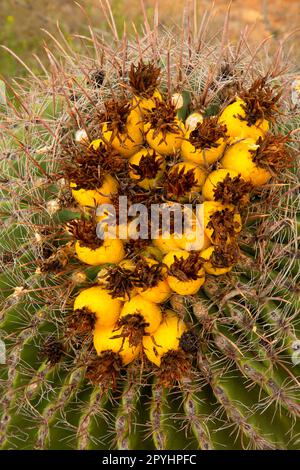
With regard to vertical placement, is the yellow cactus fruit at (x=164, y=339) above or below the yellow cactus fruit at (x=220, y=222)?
below

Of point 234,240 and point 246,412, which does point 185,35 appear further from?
point 246,412

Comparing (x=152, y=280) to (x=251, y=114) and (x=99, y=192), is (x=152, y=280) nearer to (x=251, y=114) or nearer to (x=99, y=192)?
(x=99, y=192)

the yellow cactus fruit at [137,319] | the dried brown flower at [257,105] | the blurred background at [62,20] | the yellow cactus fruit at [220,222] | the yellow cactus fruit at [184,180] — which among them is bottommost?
the yellow cactus fruit at [137,319]

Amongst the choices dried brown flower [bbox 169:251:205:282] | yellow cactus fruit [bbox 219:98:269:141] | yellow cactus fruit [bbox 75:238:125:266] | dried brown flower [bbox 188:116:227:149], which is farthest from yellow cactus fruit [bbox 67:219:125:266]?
yellow cactus fruit [bbox 219:98:269:141]

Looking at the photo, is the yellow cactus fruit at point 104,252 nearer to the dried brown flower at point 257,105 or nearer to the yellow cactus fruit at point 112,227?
the yellow cactus fruit at point 112,227

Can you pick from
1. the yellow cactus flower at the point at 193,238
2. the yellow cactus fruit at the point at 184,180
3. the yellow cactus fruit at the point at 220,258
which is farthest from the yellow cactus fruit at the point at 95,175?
the yellow cactus fruit at the point at 220,258

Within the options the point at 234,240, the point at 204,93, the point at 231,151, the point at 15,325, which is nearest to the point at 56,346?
the point at 15,325

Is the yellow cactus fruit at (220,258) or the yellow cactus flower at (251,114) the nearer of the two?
the yellow cactus fruit at (220,258)

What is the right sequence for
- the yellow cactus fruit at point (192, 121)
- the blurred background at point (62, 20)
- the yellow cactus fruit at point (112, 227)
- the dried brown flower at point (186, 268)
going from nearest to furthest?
the dried brown flower at point (186, 268)
the yellow cactus fruit at point (112, 227)
the yellow cactus fruit at point (192, 121)
the blurred background at point (62, 20)

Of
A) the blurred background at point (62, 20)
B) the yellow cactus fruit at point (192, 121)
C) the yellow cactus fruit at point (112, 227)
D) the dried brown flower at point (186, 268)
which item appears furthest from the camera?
the blurred background at point (62, 20)
